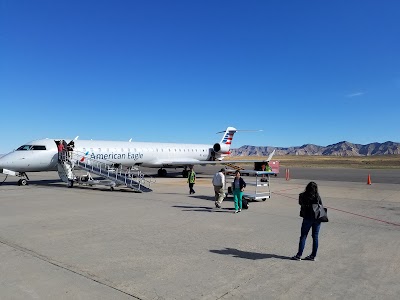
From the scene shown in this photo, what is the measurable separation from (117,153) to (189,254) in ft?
65.0

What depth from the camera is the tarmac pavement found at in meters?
4.85

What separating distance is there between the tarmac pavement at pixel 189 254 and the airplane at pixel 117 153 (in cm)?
867

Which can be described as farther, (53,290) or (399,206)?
(399,206)

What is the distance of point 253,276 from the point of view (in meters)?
5.41

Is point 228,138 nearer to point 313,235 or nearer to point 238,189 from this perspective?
point 238,189

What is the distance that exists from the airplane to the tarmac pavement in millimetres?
8668

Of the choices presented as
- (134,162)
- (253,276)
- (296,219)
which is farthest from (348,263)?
(134,162)

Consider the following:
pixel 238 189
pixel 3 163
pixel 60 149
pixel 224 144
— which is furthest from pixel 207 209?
pixel 224 144

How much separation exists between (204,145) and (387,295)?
3294 cm

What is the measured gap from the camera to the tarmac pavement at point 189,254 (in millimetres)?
4848

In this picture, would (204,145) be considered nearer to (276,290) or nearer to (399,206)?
(399,206)

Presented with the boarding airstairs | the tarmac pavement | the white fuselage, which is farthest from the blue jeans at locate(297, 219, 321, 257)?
the white fuselage

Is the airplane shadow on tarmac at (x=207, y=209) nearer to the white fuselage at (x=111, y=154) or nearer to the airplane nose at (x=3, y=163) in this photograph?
the white fuselage at (x=111, y=154)

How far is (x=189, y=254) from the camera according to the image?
659 centimetres
